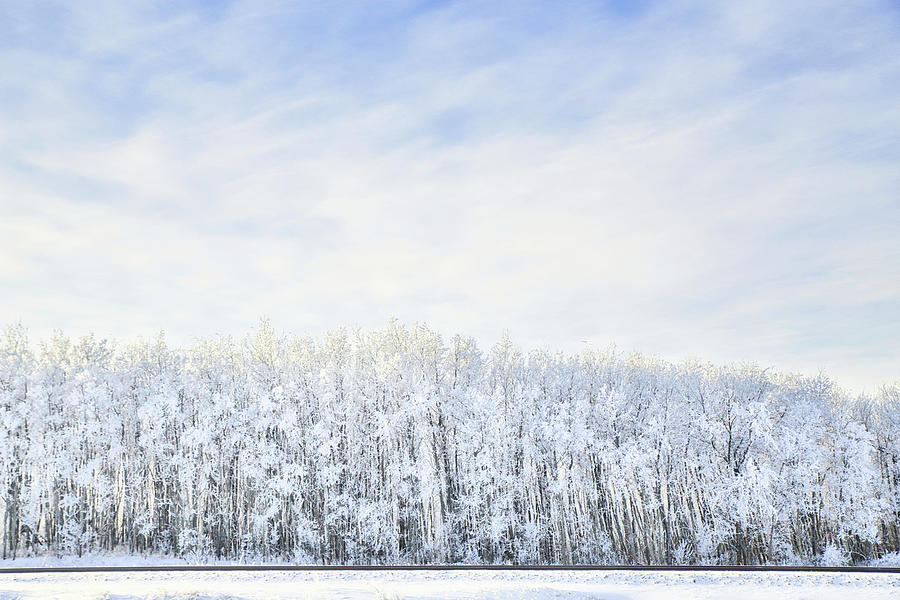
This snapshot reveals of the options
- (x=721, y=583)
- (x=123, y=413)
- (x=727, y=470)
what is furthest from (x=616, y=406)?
(x=123, y=413)

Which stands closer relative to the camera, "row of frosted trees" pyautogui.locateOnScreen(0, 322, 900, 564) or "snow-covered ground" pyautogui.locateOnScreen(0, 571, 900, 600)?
"snow-covered ground" pyautogui.locateOnScreen(0, 571, 900, 600)

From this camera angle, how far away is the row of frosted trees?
35281 millimetres

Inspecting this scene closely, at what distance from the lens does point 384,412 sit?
127 ft

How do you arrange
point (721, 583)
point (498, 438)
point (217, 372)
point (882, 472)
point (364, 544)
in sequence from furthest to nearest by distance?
point (882, 472) → point (217, 372) → point (498, 438) → point (364, 544) → point (721, 583)

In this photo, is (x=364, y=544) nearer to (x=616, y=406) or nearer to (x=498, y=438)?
(x=498, y=438)

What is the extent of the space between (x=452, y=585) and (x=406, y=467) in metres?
16.4

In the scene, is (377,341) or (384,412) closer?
(384,412)

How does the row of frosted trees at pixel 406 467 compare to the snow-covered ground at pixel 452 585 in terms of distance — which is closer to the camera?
the snow-covered ground at pixel 452 585

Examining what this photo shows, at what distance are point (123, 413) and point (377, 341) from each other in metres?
15.9

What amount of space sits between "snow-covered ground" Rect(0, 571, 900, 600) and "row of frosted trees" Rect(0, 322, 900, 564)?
13.3m

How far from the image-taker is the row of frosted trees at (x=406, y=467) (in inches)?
1389

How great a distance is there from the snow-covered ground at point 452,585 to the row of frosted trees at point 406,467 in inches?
522

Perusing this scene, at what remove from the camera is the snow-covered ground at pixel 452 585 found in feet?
61.3

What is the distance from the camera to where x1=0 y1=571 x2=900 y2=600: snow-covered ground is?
1869cm
